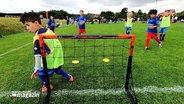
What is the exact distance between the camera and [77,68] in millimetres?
5055

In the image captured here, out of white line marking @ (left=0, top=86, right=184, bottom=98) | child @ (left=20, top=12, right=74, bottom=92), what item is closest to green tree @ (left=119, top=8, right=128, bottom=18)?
white line marking @ (left=0, top=86, right=184, bottom=98)

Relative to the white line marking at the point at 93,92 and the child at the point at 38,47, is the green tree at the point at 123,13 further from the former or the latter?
the child at the point at 38,47

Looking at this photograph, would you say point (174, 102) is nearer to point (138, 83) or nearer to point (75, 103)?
point (138, 83)

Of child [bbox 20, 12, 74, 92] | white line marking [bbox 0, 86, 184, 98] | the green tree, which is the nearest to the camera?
child [bbox 20, 12, 74, 92]

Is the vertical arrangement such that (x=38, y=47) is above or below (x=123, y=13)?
below

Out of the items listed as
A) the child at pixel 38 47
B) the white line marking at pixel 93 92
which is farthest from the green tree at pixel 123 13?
the child at pixel 38 47

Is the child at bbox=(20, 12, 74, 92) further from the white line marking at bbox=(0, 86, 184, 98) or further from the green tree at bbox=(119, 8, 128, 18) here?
the green tree at bbox=(119, 8, 128, 18)

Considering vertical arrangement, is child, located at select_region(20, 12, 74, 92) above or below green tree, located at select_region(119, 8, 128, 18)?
below

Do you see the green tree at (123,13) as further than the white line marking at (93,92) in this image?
Yes

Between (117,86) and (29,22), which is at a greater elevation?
(29,22)

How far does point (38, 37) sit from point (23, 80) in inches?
72.0

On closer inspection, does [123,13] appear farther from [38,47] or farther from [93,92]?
[38,47]

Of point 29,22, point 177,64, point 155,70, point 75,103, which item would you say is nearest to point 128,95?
point 75,103

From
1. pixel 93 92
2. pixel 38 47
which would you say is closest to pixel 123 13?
pixel 93 92
